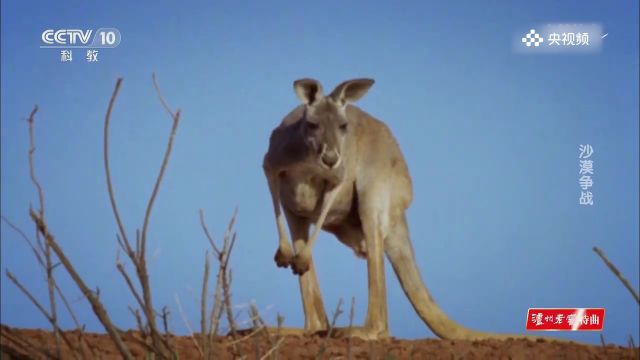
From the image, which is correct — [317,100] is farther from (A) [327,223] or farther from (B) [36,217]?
(B) [36,217]

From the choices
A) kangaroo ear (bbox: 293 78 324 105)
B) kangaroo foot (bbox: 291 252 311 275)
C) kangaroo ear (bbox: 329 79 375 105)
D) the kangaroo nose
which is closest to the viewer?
the kangaroo nose

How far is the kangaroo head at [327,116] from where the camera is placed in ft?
19.5

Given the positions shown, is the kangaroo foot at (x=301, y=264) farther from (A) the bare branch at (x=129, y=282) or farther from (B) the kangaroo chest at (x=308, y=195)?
(A) the bare branch at (x=129, y=282)

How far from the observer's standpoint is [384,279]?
6469 mm

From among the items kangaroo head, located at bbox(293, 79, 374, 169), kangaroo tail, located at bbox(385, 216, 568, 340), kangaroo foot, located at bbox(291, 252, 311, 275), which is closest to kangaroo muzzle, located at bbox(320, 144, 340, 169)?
kangaroo head, located at bbox(293, 79, 374, 169)

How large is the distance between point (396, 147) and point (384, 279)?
4.01 ft

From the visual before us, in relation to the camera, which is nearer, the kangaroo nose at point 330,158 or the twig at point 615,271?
the twig at point 615,271

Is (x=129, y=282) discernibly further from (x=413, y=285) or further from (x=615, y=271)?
(x=413, y=285)

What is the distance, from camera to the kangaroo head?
19.5 feet

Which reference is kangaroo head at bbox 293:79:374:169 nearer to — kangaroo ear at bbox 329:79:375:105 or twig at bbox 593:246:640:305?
kangaroo ear at bbox 329:79:375:105

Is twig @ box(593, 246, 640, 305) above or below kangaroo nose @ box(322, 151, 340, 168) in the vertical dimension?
below

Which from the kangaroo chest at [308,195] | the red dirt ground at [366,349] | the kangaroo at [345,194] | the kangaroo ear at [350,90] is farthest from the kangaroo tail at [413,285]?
the red dirt ground at [366,349]

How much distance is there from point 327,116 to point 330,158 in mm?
438

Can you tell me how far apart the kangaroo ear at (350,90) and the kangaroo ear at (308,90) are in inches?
4.7
